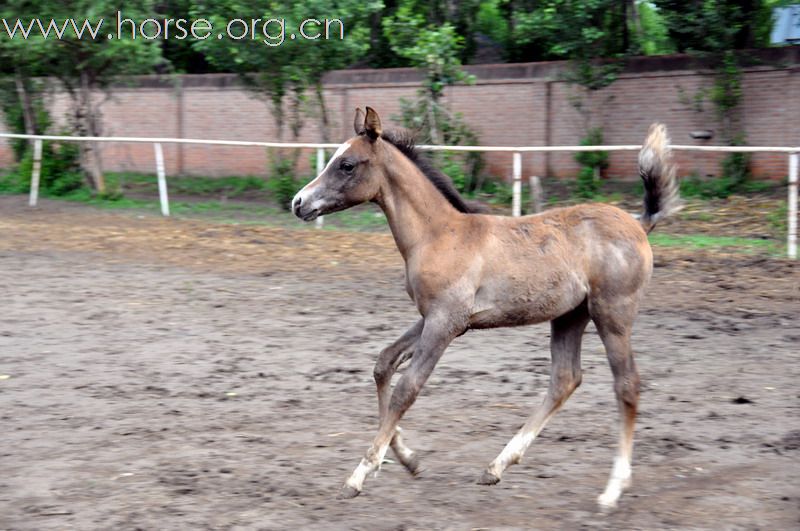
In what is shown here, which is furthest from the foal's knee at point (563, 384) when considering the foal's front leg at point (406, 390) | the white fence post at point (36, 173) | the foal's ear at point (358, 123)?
the white fence post at point (36, 173)

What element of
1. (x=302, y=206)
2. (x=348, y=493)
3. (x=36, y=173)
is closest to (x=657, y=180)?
(x=302, y=206)

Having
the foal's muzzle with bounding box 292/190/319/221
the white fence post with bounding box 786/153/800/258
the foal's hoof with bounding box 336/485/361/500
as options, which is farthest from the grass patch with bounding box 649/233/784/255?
the foal's hoof with bounding box 336/485/361/500

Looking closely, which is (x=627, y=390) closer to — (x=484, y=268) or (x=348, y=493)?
(x=484, y=268)

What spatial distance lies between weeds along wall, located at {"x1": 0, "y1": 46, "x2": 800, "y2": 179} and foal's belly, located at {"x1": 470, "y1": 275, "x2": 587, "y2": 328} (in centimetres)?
1254

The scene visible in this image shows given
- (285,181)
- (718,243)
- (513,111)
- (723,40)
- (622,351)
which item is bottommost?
(718,243)

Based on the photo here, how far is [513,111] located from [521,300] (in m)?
15.6

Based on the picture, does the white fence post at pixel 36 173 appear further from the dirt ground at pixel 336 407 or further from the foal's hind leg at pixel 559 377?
the foal's hind leg at pixel 559 377

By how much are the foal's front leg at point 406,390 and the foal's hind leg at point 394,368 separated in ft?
0.48

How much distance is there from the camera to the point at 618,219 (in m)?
5.41

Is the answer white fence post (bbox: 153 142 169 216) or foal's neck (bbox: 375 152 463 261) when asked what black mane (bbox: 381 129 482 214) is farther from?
white fence post (bbox: 153 142 169 216)

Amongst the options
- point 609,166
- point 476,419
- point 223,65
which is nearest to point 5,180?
point 223,65

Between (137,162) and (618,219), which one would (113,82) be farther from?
(618,219)

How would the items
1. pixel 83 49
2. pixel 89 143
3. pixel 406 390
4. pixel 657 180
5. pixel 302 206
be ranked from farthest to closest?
pixel 89 143
pixel 83 49
pixel 657 180
pixel 302 206
pixel 406 390

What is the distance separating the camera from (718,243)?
12.7m
